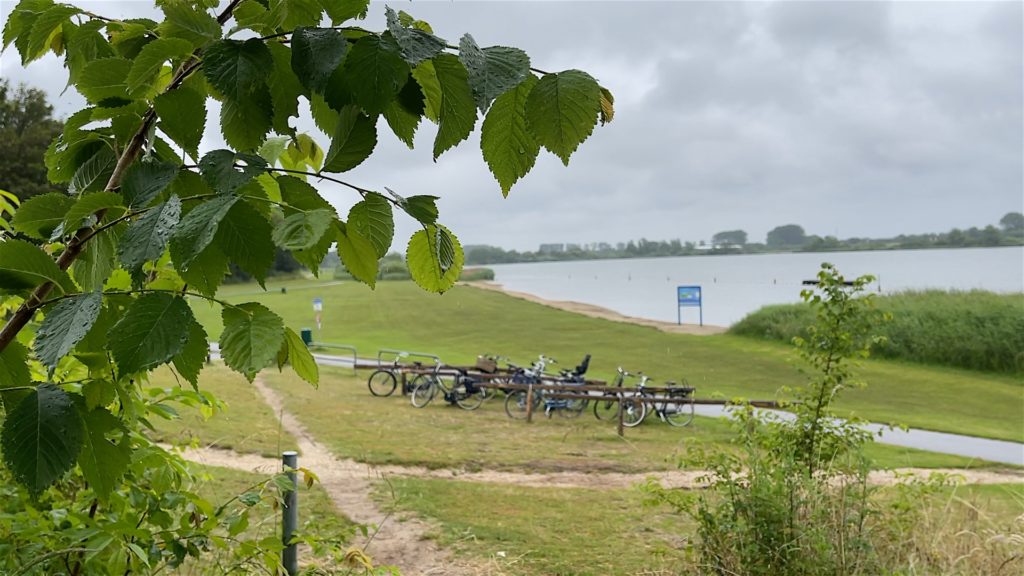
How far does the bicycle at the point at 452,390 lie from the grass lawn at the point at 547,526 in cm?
597

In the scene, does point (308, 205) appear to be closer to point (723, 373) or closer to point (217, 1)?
point (217, 1)

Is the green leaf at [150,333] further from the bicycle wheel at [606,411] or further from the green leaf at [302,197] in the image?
the bicycle wheel at [606,411]

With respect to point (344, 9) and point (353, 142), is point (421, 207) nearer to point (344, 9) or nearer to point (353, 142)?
point (353, 142)

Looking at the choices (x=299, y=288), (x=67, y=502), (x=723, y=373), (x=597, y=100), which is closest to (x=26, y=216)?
(x=597, y=100)

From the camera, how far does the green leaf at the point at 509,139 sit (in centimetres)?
52

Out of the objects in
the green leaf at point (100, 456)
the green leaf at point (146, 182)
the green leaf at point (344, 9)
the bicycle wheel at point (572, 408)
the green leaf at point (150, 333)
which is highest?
the green leaf at point (344, 9)

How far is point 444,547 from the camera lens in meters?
5.17

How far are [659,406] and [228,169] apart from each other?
13321 mm

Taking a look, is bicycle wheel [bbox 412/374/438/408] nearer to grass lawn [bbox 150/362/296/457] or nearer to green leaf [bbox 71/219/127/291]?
grass lawn [bbox 150/362/296/457]

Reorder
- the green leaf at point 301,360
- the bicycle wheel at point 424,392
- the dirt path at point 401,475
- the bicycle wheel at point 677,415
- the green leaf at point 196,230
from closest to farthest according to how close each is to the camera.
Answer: the green leaf at point 196,230, the green leaf at point 301,360, the dirt path at point 401,475, the bicycle wheel at point 677,415, the bicycle wheel at point 424,392

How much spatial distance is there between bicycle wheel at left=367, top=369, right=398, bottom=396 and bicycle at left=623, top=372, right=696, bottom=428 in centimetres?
535

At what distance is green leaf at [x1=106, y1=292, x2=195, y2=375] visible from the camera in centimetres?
43

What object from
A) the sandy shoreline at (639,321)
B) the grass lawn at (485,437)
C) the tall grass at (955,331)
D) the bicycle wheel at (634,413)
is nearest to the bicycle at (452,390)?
the grass lawn at (485,437)

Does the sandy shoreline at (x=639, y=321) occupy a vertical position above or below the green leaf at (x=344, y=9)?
below
